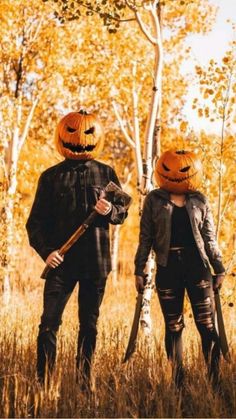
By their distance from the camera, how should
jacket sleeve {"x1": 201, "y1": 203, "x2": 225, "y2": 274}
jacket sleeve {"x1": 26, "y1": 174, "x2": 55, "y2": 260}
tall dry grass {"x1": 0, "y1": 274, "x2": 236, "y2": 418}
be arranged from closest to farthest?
tall dry grass {"x1": 0, "y1": 274, "x2": 236, "y2": 418}, jacket sleeve {"x1": 26, "y1": 174, "x2": 55, "y2": 260}, jacket sleeve {"x1": 201, "y1": 203, "x2": 225, "y2": 274}

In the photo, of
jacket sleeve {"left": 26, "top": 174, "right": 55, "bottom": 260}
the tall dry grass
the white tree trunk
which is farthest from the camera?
the white tree trunk

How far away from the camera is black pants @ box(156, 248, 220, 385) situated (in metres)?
4.21

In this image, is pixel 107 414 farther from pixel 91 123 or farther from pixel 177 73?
pixel 177 73

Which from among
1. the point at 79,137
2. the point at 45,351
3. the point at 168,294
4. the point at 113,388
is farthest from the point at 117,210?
the point at 113,388

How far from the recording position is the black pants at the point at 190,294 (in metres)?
4.21

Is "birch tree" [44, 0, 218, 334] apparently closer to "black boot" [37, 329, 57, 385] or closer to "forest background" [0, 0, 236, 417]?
"forest background" [0, 0, 236, 417]

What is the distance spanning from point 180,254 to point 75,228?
72 cm

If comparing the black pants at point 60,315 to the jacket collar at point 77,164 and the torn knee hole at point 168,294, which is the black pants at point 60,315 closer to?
the torn knee hole at point 168,294

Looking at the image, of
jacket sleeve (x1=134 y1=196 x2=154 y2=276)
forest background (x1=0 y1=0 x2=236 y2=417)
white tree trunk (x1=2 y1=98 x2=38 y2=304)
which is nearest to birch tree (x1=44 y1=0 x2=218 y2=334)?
forest background (x1=0 y1=0 x2=236 y2=417)

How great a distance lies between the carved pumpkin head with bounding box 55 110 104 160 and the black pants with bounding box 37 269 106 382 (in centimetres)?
83

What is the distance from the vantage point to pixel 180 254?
4223mm

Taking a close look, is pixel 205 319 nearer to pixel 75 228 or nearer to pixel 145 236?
pixel 145 236

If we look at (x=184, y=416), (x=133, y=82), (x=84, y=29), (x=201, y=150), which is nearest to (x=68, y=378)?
(x=184, y=416)

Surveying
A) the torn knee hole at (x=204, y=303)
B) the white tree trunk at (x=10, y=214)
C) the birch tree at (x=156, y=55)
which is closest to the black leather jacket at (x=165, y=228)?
the torn knee hole at (x=204, y=303)
